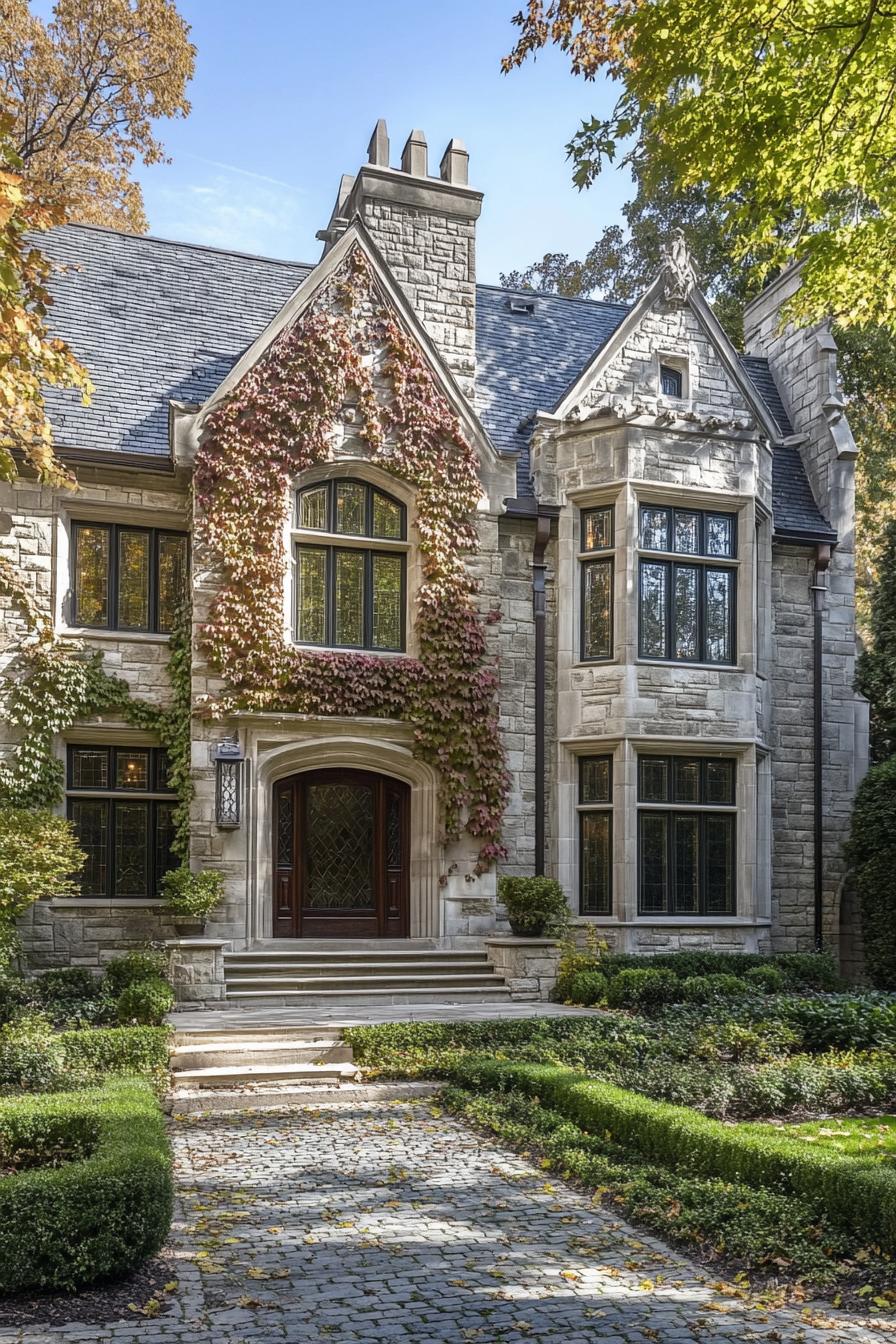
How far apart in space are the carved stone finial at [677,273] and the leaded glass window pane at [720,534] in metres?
3.15

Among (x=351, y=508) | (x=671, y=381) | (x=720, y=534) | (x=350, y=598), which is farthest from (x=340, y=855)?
(x=671, y=381)

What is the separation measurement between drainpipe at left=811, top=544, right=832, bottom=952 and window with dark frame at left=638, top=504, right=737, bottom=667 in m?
2.05

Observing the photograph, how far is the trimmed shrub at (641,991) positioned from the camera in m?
14.3

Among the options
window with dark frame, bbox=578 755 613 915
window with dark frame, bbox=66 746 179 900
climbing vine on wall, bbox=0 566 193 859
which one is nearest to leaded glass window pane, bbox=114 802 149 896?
window with dark frame, bbox=66 746 179 900

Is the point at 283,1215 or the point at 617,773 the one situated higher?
A: the point at 617,773

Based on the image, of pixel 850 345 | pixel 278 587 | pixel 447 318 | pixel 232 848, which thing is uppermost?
pixel 850 345

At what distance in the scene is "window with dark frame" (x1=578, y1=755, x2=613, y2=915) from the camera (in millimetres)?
17000

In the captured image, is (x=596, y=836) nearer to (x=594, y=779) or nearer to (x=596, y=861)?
(x=596, y=861)

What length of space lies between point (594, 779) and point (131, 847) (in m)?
6.02

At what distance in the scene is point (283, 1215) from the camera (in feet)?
23.9

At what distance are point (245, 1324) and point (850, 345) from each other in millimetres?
23990

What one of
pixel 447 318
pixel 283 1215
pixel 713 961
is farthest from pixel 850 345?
pixel 283 1215

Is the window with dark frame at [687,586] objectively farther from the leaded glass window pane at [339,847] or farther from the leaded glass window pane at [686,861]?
the leaded glass window pane at [339,847]

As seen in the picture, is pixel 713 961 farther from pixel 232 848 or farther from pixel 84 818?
pixel 84 818
